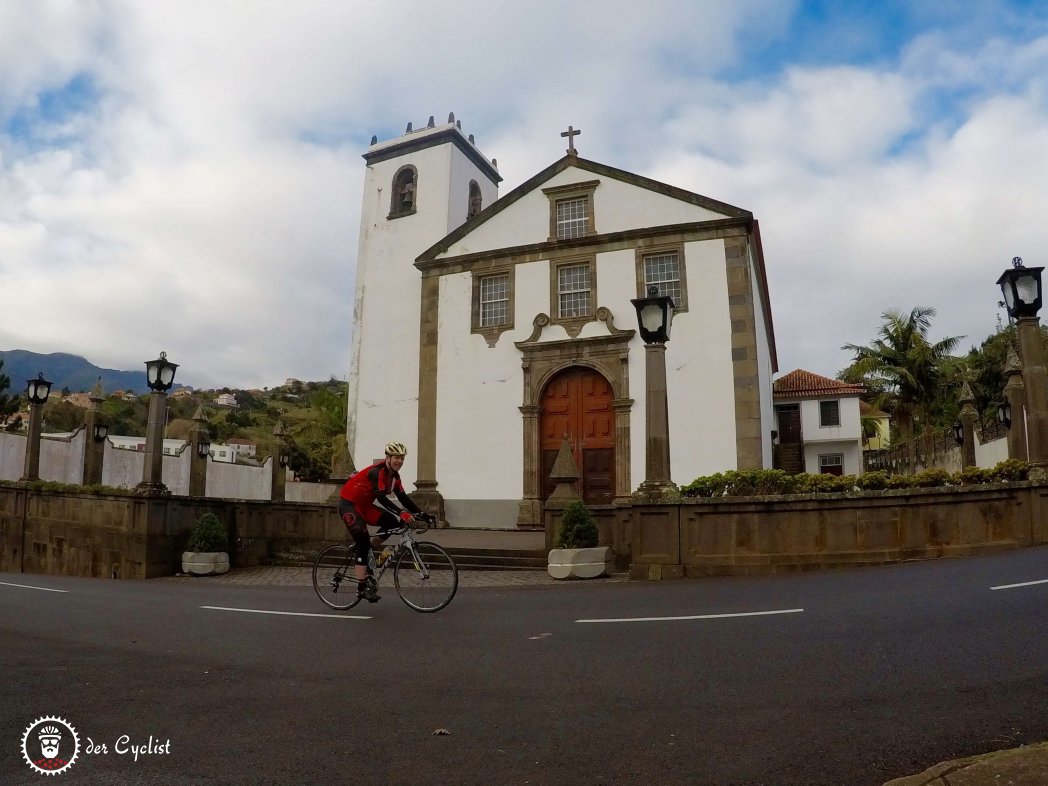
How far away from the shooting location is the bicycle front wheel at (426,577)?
757 cm

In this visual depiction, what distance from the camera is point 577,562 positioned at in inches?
468

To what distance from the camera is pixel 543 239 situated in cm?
2216

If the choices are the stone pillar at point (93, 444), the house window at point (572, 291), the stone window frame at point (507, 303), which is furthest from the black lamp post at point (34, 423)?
the house window at point (572, 291)

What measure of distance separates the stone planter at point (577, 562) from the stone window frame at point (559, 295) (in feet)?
32.5

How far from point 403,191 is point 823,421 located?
66.3 ft

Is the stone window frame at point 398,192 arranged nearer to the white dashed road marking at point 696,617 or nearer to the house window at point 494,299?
the house window at point 494,299

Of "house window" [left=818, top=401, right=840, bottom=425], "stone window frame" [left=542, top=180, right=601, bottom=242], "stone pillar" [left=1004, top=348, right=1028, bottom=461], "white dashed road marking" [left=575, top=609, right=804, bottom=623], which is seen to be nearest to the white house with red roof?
"house window" [left=818, top=401, right=840, bottom=425]

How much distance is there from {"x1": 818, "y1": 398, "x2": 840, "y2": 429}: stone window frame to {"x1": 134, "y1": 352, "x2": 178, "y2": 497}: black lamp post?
27.5 meters

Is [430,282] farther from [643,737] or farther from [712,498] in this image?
[643,737]

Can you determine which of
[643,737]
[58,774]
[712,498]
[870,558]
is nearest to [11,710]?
[58,774]

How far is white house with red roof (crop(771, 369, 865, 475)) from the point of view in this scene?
34.4 metres

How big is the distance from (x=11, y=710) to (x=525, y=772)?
2.69 m

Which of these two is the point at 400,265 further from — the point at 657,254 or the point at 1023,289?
the point at 1023,289

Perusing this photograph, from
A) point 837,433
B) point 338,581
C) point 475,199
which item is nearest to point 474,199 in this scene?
point 475,199
